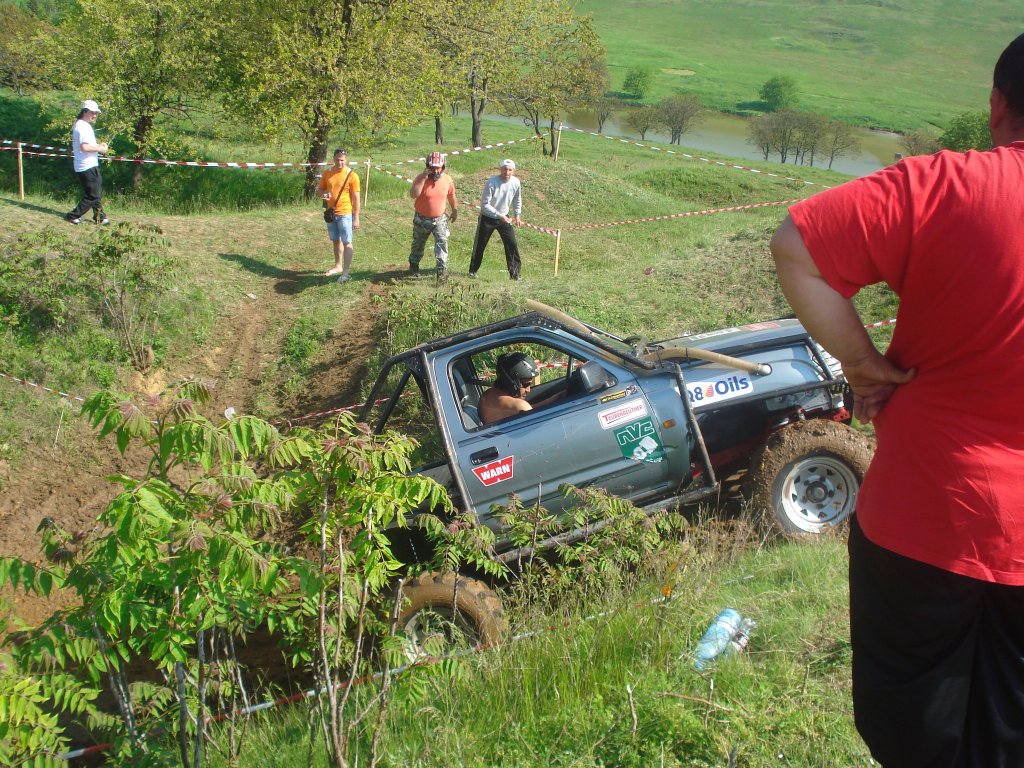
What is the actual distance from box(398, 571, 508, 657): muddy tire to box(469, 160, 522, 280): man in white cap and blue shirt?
8632mm

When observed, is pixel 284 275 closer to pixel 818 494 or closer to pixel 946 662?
pixel 818 494

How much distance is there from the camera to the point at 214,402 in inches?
399

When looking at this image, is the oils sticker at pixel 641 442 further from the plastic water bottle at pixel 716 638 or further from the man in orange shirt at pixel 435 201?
the man in orange shirt at pixel 435 201

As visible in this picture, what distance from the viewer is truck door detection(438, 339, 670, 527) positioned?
18.5ft

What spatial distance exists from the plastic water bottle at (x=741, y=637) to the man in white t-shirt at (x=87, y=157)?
39.7 feet

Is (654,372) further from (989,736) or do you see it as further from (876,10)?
(876,10)

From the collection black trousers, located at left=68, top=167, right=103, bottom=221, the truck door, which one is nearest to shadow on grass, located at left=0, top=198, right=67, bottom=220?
black trousers, located at left=68, top=167, right=103, bottom=221

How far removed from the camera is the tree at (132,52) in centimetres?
1898

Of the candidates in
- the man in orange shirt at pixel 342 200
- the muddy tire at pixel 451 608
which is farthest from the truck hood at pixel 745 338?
the man in orange shirt at pixel 342 200

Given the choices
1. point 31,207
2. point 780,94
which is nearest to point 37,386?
point 31,207

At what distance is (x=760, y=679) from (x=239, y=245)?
43.4 ft

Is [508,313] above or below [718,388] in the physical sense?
below

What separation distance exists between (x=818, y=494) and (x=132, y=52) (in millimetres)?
18561

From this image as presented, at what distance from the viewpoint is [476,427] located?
570 cm
